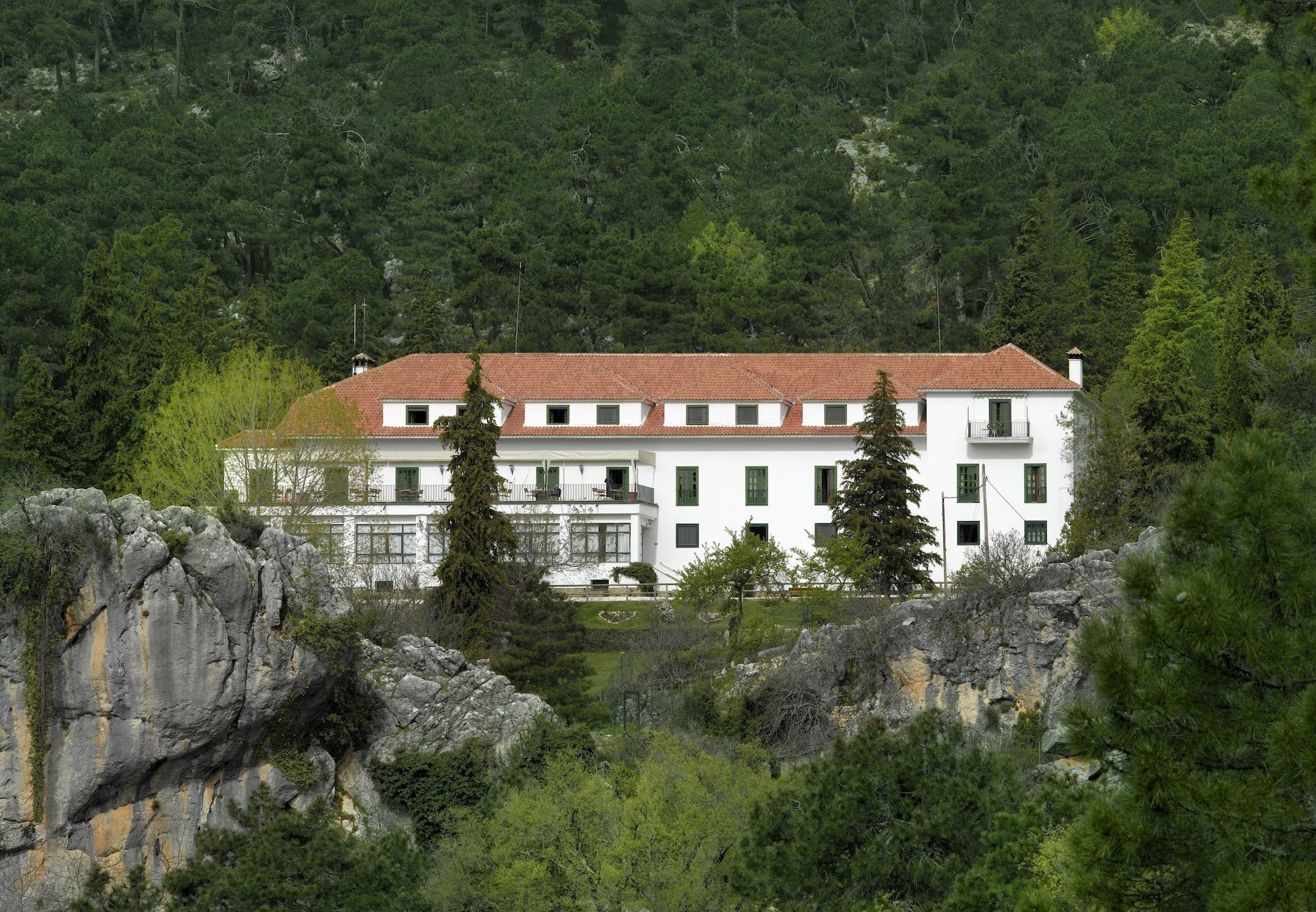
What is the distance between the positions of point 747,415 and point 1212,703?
54550mm

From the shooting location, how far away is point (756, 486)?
6888cm

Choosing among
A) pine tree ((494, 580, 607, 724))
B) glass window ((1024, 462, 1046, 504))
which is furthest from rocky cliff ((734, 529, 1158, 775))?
glass window ((1024, 462, 1046, 504))

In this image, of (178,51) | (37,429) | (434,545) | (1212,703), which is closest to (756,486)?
(434,545)

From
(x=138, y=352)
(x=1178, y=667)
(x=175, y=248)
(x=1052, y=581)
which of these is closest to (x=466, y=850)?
(x=1052, y=581)

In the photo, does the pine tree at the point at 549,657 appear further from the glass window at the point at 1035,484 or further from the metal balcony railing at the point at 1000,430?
the glass window at the point at 1035,484

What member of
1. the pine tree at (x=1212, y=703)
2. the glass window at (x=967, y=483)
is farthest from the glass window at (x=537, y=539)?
the pine tree at (x=1212, y=703)

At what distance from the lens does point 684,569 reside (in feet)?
206

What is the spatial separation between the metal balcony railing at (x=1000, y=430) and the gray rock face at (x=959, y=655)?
18.2 m

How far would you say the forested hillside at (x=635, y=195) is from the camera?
251 ft

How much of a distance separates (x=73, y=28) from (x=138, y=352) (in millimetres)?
77073

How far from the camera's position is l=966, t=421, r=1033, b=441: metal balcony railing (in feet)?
222

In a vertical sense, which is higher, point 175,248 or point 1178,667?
point 175,248

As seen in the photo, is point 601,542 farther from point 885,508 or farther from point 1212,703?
point 1212,703

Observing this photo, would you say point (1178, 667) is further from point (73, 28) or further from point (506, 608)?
point (73, 28)
